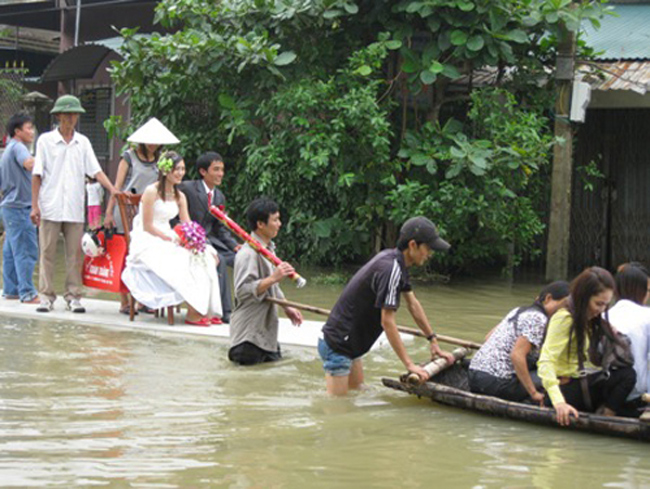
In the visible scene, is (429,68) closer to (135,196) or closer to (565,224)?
(565,224)

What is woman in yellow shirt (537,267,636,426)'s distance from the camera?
238 inches

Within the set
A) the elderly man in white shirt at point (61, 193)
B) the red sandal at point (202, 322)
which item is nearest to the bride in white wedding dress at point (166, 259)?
the red sandal at point (202, 322)

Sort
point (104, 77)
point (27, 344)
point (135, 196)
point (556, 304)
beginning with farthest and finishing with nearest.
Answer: point (104, 77)
point (135, 196)
point (27, 344)
point (556, 304)

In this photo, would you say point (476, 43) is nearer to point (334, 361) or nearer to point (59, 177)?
point (59, 177)

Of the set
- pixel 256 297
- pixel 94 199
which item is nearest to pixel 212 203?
pixel 94 199

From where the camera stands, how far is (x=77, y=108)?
9984mm

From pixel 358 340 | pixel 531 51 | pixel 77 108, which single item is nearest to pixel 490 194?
pixel 531 51

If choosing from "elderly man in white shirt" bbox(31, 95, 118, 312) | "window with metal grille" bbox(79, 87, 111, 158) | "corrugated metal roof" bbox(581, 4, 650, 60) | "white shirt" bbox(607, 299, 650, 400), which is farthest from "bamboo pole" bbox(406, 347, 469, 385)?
"window with metal grille" bbox(79, 87, 111, 158)

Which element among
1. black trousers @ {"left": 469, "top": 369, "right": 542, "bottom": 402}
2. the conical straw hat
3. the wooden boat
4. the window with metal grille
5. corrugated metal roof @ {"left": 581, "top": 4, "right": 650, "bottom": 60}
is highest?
corrugated metal roof @ {"left": 581, "top": 4, "right": 650, "bottom": 60}

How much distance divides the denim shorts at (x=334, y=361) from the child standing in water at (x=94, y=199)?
435cm

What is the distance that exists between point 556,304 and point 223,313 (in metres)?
4.42

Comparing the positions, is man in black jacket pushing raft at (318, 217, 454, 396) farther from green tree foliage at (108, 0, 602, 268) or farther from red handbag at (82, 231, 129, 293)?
green tree foliage at (108, 0, 602, 268)

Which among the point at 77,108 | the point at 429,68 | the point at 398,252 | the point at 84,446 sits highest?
the point at 429,68

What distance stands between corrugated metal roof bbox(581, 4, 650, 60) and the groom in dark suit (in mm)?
5973
